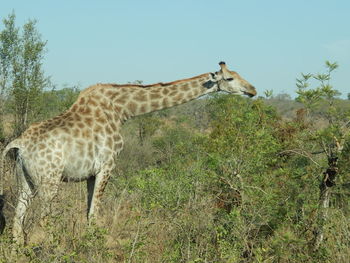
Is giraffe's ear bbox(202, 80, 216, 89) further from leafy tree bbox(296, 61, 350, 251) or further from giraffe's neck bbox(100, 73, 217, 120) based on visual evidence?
leafy tree bbox(296, 61, 350, 251)

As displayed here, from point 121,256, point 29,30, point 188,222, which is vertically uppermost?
point 29,30

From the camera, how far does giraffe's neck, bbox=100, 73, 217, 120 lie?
30.1 feet

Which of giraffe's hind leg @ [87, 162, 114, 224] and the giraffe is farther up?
the giraffe

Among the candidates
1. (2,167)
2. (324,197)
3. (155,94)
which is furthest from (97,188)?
(324,197)

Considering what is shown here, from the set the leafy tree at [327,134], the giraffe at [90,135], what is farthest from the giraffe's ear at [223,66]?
the leafy tree at [327,134]

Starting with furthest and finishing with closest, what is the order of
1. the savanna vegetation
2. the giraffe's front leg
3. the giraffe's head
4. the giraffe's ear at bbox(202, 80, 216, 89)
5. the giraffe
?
1. the giraffe's ear at bbox(202, 80, 216, 89)
2. the giraffe's head
3. the giraffe's front leg
4. the giraffe
5. the savanna vegetation

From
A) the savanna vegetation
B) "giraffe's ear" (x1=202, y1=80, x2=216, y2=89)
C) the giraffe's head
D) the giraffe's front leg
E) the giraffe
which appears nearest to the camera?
the savanna vegetation

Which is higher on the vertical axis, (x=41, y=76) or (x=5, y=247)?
(x=41, y=76)

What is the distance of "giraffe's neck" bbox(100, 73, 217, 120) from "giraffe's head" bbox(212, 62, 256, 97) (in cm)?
18

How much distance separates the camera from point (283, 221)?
287 inches

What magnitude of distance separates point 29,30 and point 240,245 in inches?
582

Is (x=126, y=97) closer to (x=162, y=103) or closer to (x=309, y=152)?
(x=162, y=103)

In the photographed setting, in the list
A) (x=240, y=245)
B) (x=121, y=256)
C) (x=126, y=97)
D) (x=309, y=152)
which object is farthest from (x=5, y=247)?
(x=309, y=152)

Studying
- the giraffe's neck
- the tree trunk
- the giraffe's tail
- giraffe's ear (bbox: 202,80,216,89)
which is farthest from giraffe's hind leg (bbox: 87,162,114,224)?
the tree trunk
